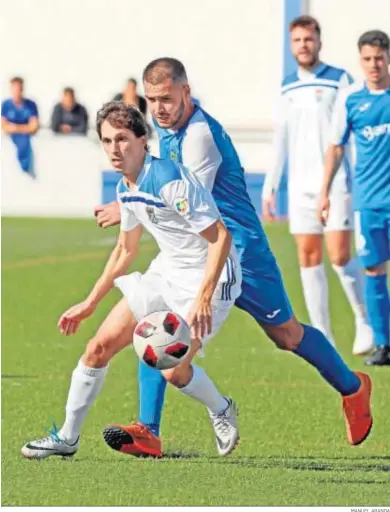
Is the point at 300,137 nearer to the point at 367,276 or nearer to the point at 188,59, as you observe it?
the point at 367,276

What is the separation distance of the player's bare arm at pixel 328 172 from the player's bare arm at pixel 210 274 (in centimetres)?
347

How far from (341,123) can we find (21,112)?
17607 mm

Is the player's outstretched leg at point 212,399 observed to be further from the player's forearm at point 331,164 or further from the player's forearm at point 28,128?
the player's forearm at point 28,128

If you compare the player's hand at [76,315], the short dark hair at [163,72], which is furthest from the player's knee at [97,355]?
the short dark hair at [163,72]

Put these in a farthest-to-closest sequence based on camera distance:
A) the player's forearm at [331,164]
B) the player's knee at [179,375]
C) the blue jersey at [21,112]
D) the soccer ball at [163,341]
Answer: the blue jersey at [21,112]
the player's forearm at [331,164]
the player's knee at [179,375]
the soccer ball at [163,341]

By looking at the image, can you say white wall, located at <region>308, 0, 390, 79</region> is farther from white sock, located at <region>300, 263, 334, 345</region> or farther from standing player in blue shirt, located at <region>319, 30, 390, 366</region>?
standing player in blue shirt, located at <region>319, 30, 390, 366</region>

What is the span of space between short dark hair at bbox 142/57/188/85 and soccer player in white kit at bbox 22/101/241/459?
18cm

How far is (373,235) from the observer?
38.1ft

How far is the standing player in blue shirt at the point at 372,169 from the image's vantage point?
37.5ft

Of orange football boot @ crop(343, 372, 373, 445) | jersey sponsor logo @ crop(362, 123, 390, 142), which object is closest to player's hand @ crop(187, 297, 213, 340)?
orange football boot @ crop(343, 372, 373, 445)

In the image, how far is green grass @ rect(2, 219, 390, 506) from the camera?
292 inches

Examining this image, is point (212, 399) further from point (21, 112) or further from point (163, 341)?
point (21, 112)

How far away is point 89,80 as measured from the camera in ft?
102

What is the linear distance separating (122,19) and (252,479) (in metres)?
23.9
